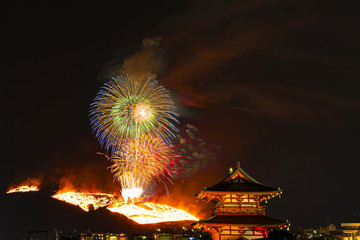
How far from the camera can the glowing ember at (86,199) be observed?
76.4 m

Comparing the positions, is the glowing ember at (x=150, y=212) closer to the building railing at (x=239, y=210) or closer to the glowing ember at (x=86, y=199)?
the glowing ember at (x=86, y=199)

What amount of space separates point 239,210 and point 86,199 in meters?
59.4

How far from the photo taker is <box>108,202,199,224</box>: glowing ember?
210 ft

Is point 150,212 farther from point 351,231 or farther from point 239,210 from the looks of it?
point 239,210

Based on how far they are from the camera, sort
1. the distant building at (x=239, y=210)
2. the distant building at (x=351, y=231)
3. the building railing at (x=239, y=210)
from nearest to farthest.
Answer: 1. the distant building at (x=239, y=210)
2. the building railing at (x=239, y=210)
3. the distant building at (x=351, y=231)

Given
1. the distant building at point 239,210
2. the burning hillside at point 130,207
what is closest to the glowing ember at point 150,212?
the burning hillside at point 130,207

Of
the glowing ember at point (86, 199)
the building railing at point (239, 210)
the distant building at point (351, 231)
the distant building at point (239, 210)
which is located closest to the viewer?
the distant building at point (239, 210)

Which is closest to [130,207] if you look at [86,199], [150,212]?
[150,212]

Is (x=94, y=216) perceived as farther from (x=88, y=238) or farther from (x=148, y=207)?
(x=88, y=238)

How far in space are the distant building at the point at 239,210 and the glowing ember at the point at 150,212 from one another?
38.8 metres

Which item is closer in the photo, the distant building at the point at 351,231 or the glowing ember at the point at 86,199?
the distant building at the point at 351,231

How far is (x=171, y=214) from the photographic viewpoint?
67250 millimetres

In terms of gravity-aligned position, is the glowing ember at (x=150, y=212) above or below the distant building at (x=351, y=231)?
above

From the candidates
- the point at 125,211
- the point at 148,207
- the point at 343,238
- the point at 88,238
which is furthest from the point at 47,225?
the point at 343,238
